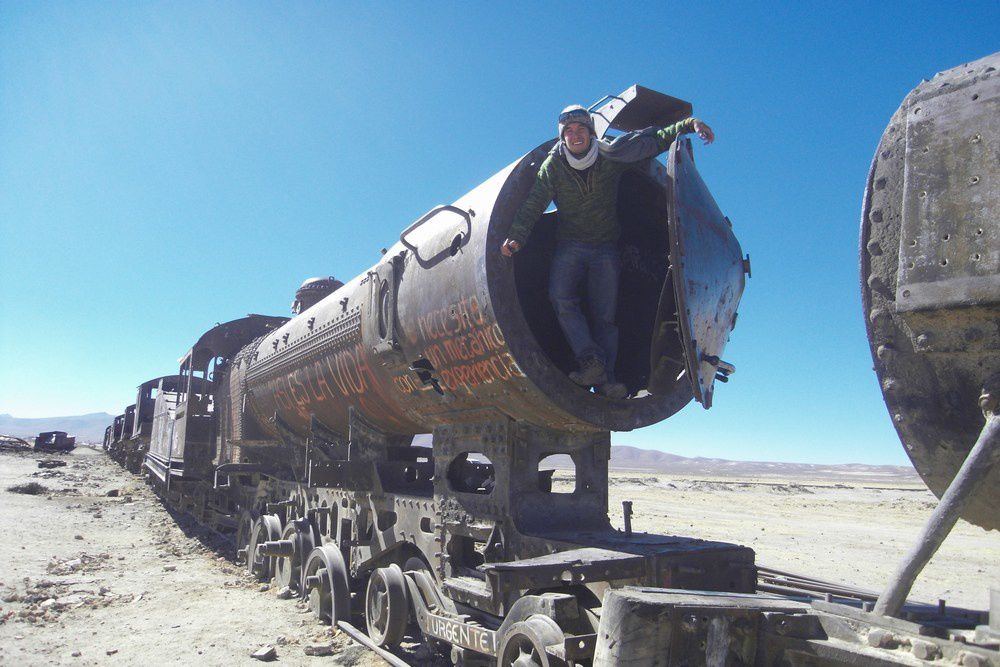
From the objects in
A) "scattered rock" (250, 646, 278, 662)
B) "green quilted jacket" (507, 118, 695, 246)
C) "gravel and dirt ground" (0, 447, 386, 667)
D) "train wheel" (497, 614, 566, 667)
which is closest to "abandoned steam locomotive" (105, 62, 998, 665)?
"train wheel" (497, 614, 566, 667)

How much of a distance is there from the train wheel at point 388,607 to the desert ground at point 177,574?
23cm

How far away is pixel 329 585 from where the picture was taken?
6586mm

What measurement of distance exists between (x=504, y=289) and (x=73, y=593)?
7088mm

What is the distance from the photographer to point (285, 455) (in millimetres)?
9219

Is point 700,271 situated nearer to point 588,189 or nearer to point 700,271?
point 700,271

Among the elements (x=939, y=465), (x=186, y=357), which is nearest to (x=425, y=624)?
(x=939, y=465)

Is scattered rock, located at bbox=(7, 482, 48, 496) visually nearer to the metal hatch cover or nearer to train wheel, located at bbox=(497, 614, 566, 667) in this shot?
train wheel, located at bbox=(497, 614, 566, 667)

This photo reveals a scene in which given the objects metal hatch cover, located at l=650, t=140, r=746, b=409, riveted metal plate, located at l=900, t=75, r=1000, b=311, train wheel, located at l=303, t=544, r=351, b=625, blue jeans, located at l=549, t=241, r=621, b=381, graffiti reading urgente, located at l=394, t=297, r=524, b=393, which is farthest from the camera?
train wheel, located at l=303, t=544, r=351, b=625

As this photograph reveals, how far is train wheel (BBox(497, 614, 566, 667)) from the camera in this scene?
3.19 meters

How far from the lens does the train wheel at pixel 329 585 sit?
6406mm

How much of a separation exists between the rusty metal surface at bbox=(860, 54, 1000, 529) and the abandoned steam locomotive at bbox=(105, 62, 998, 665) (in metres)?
0.56

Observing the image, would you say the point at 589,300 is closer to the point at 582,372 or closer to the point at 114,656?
the point at 582,372

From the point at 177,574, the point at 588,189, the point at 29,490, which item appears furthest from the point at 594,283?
the point at 29,490

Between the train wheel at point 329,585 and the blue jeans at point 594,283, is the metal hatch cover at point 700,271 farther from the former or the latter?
the train wheel at point 329,585
